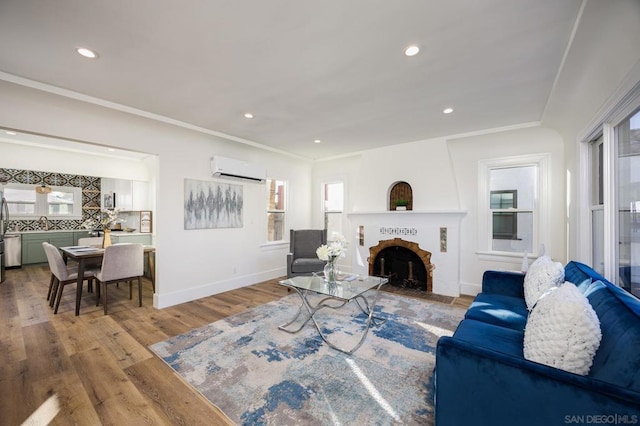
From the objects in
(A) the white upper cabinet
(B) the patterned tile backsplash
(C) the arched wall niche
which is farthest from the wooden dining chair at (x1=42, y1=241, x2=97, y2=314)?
(C) the arched wall niche

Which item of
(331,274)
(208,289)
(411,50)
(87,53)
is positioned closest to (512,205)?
(331,274)

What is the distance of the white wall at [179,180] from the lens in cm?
275

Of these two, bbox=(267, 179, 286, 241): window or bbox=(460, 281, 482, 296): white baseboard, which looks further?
bbox=(267, 179, 286, 241): window

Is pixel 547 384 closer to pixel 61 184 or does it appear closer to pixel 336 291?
pixel 336 291

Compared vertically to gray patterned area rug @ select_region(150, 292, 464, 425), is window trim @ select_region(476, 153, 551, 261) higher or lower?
higher

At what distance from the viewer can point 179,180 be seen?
3.89m

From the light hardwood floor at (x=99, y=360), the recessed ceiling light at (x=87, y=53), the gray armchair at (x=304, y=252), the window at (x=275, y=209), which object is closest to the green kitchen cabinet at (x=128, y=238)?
the light hardwood floor at (x=99, y=360)

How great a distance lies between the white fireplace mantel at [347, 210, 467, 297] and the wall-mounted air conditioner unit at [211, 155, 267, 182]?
6.53 ft

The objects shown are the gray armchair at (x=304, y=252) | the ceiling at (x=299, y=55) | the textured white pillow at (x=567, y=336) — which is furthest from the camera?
the gray armchair at (x=304, y=252)

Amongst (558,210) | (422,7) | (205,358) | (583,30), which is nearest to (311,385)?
A: (205,358)

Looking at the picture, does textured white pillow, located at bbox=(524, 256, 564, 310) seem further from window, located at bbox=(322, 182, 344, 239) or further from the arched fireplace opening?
window, located at bbox=(322, 182, 344, 239)

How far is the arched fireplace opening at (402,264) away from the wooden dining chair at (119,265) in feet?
12.2

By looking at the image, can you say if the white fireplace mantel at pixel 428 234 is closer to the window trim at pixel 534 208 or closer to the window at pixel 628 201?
the window trim at pixel 534 208

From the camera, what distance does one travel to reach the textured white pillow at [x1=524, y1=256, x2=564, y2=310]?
2057 millimetres
